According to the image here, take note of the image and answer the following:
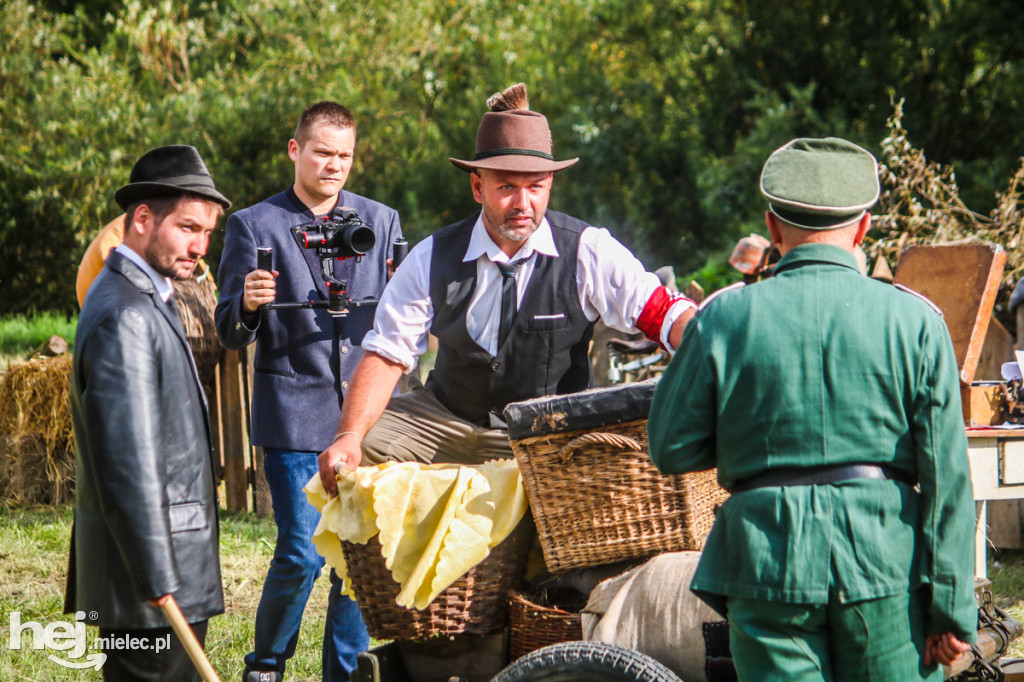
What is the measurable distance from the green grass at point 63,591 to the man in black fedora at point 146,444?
173 centimetres

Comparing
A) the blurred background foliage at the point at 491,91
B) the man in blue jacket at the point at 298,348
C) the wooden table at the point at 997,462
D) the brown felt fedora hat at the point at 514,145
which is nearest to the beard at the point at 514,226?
the brown felt fedora hat at the point at 514,145

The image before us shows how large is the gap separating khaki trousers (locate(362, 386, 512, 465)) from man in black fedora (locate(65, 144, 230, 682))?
2.27 ft

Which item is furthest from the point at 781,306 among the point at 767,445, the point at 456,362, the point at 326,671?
the point at 326,671

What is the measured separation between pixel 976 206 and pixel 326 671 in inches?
393

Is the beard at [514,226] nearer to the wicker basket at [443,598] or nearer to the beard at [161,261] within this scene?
the wicker basket at [443,598]

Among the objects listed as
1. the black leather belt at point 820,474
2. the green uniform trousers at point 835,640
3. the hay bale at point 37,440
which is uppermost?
the black leather belt at point 820,474

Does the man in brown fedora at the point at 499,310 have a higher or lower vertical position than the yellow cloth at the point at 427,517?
higher

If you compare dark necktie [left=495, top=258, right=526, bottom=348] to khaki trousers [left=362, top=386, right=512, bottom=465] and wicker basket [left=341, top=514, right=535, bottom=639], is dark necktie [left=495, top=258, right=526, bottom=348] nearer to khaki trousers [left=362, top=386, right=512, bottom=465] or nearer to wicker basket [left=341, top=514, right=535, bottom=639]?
khaki trousers [left=362, top=386, right=512, bottom=465]

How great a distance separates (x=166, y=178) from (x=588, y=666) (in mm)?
1476

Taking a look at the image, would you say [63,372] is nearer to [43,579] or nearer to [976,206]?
[43,579]

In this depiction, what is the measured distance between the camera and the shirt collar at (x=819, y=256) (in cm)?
208

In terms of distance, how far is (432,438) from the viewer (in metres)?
3.20

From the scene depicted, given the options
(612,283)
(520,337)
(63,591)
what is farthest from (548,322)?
(63,591)

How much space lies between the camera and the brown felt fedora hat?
3.15 metres
